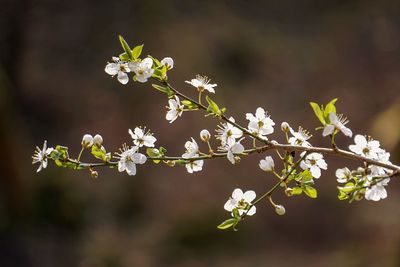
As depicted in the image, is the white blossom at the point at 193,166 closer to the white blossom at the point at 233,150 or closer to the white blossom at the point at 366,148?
the white blossom at the point at 233,150

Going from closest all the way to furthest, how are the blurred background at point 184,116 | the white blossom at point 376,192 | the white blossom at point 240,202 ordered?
the white blossom at point 376,192
the white blossom at point 240,202
the blurred background at point 184,116

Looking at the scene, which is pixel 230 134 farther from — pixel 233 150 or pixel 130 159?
pixel 130 159

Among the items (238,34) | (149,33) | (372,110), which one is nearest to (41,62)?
(149,33)

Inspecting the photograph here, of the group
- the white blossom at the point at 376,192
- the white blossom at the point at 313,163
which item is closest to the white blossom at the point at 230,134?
the white blossom at the point at 313,163

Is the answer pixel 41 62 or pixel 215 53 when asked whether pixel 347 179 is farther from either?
pixel 41 62

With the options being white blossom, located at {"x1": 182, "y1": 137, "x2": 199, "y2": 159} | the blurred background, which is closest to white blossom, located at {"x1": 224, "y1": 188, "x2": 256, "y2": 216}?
white blossom, located at {"x1": 182, "y1": 137, "x2": 199, "y2": 159}

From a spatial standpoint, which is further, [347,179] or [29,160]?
[29,160]
